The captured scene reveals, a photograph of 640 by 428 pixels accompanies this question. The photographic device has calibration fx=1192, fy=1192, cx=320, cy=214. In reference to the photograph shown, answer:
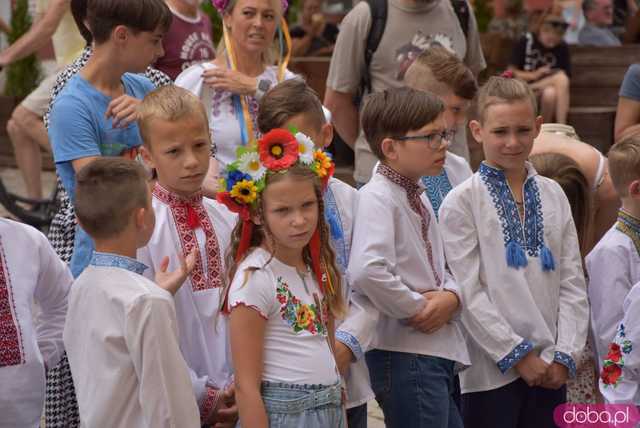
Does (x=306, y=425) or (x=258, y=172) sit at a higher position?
(x=258, y=172)

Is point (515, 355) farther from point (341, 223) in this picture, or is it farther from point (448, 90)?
point (448, 90)

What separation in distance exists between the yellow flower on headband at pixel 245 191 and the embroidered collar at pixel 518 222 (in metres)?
1.13

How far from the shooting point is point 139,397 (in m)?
3.45

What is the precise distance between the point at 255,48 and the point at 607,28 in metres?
8.07

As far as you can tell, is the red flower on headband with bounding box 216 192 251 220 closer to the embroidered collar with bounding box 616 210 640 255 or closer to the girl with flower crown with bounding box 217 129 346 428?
the girl with flower crown with bounding box 217 129 346 428

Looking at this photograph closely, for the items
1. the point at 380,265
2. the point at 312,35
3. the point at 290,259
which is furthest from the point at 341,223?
the point at 312,35

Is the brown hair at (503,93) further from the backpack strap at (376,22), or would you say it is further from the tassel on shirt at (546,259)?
the backpack strap at (376,22)

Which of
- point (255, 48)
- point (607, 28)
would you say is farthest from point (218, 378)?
point (607, 28)

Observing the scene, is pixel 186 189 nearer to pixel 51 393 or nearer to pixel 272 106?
pixel 272 106

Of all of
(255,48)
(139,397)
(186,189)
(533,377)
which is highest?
(255,48)

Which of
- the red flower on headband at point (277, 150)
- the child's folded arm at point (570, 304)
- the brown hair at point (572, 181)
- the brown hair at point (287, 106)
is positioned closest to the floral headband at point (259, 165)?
the red flower on headband at point (277, 150)

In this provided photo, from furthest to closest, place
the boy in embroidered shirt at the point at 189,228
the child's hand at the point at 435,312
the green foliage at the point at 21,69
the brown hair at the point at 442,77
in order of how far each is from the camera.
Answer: the green foliage at the point at 21,69 → the brown hair at the point at 442,77 → the child's hand at the point at 435,312 → the boy in embroidered shirt at the point at 189,228

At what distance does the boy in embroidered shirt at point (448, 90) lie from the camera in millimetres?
4848

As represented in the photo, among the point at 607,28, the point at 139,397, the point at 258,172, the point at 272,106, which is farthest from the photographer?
the point at 607,28
